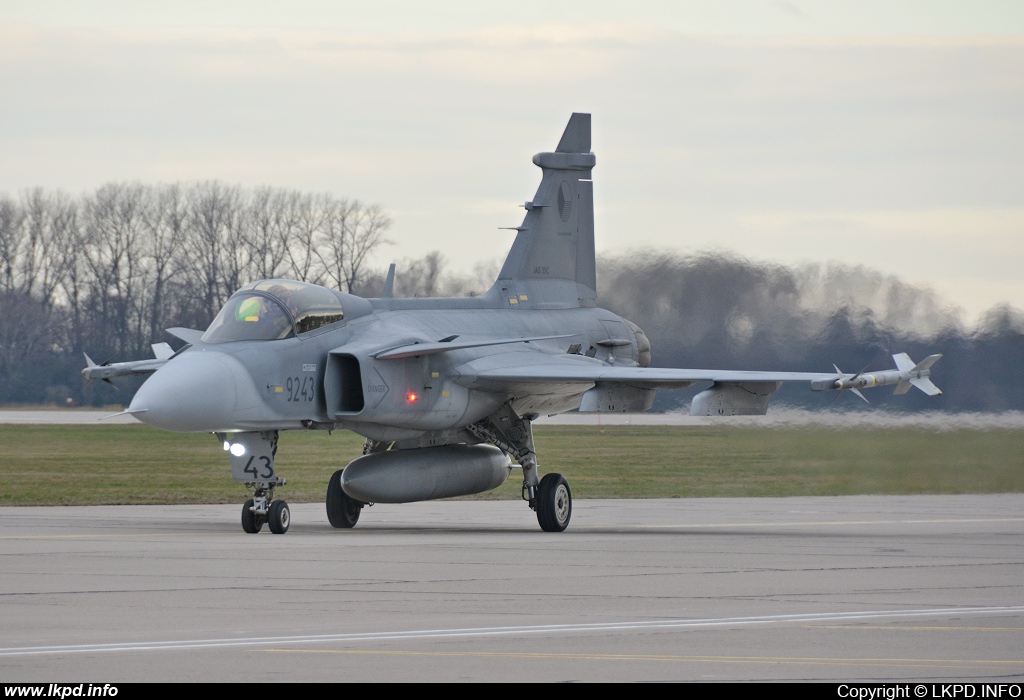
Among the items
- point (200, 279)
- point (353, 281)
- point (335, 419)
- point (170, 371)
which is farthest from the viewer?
point (200, 279)

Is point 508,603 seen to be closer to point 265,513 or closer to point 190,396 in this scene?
point 190,396

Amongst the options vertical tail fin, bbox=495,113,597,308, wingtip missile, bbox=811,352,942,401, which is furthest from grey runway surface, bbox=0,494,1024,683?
vertical tail fin, bbox=495,113,597,308

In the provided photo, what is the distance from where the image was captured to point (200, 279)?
51.6 meters

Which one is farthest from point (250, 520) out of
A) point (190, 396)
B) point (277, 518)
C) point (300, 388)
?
point (190, 396)

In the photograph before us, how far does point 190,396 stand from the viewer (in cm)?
1405

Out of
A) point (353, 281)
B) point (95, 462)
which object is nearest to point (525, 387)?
point (95, 462)

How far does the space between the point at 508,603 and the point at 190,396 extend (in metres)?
5.80

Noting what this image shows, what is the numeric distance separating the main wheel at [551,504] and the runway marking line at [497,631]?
7828 millimetres

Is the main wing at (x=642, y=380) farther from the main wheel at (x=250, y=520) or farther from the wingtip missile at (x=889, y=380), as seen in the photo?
the main wheel at (x=250, y=520)

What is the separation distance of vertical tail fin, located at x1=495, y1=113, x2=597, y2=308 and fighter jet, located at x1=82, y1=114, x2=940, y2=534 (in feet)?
0.20

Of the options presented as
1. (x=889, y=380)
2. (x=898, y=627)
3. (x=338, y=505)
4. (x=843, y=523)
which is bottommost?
(x=843, y=523)

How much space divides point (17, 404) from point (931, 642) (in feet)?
149

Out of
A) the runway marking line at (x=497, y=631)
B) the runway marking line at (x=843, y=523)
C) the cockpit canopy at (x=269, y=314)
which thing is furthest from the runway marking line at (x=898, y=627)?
the runway marking line at (x=843, y=523)
